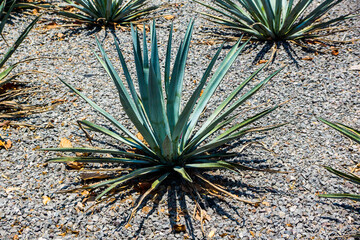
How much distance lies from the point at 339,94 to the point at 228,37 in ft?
4.37

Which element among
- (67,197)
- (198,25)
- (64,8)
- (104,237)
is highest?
(64,8)

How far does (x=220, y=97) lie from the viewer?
335 cm

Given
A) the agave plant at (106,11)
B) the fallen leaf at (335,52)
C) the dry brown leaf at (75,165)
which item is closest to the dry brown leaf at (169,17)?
the agave plant at (106,11)

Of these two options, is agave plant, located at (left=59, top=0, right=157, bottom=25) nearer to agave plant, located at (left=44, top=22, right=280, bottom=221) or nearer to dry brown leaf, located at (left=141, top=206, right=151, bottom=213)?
agave plant, located at (left=44, top=22, right=280, bottom=221)

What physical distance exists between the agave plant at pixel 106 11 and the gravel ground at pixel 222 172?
1.62ft

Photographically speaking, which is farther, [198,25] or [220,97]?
[198,25]

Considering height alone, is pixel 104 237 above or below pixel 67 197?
below

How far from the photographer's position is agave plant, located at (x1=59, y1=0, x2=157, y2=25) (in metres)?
4.33

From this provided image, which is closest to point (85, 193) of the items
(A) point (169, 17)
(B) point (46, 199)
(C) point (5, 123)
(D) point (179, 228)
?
(B) point (46, 199)

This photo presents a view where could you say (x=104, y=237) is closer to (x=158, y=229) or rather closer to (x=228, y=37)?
(x=158, y=229)

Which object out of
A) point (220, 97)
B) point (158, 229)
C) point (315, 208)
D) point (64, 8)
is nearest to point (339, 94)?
point (220, 97)

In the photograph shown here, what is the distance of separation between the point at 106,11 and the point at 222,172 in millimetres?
2591

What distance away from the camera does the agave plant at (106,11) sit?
4.33 meters

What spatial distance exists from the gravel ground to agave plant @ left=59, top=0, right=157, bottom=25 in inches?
19.4
